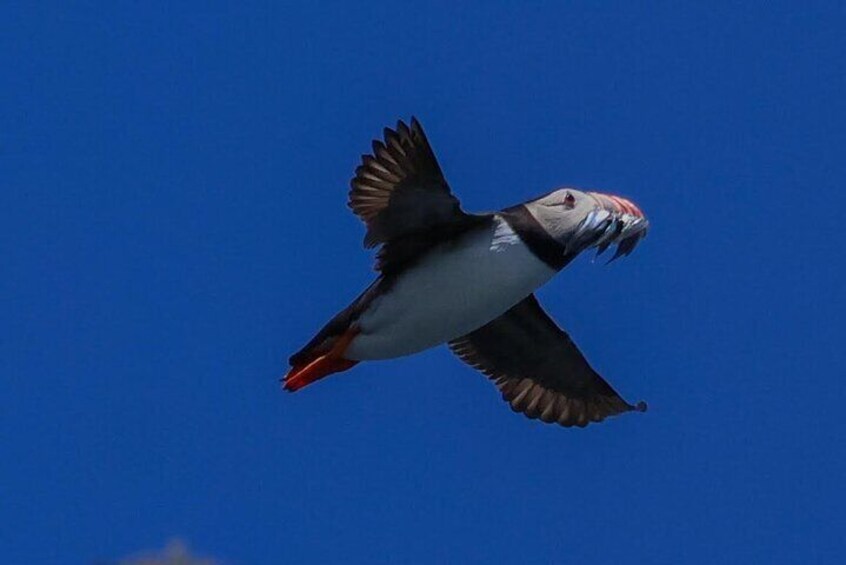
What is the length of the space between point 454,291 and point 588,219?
69 cm

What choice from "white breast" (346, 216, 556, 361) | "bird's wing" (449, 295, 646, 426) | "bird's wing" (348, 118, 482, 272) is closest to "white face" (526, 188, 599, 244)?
"white breast" (346, 216, 556, 361)

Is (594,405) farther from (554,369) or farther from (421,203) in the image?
(421,203)

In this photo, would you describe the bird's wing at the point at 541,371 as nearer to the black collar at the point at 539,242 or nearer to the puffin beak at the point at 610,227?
the puffin beak at the point at 610,227

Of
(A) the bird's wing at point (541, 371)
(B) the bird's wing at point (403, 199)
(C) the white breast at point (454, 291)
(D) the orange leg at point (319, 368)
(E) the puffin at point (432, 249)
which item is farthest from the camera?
(A) the bird's wing at point (541, 371)

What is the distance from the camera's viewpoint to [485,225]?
7.25 m

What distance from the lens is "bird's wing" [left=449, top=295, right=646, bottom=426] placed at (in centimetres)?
870

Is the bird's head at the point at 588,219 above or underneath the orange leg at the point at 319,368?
above

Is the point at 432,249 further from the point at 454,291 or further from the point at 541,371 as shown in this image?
the point at 541,371

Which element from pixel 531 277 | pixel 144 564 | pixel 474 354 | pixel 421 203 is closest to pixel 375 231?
pixel 421 203

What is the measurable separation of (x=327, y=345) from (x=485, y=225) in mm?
1003

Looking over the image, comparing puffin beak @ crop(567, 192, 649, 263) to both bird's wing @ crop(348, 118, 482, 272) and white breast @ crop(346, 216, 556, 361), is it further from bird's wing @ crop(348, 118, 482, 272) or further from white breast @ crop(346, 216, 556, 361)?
bird's wing @ crop(348, 118, 482, 272)

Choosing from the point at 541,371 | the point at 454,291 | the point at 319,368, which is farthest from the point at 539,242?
the point at 541,371

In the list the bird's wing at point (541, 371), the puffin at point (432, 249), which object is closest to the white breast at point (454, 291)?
the puffin at point (432, 249)

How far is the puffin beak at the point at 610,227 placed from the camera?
7.25 m
